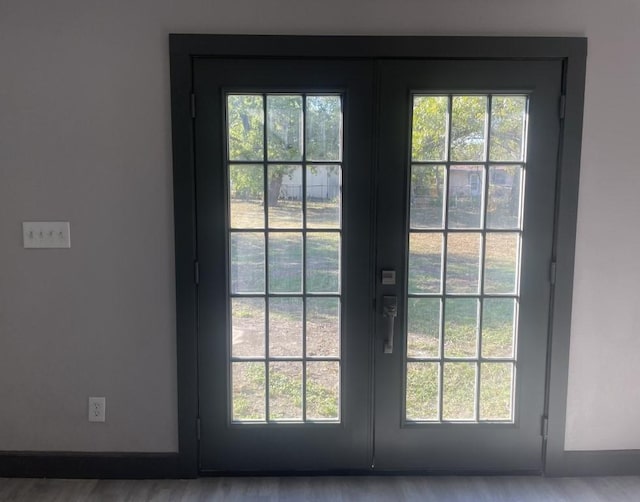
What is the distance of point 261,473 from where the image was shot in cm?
236

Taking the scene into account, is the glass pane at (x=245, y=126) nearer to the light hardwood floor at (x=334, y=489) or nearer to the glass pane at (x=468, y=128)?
the glass pane at (x=468, y=128)

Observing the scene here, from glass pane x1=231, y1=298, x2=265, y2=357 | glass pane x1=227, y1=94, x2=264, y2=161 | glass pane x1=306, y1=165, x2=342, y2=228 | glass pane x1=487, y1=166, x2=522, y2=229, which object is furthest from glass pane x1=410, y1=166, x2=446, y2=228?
glass pane x1=231, y1=298, x2=265, y2=357

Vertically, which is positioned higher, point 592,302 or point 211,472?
point 592,302

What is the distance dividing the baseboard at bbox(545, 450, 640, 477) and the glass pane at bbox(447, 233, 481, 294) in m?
0.98

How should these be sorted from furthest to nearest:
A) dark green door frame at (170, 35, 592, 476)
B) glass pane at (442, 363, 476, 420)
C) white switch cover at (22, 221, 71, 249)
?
glass pane at (442, 363, 476, 420)
white switch cover at (22, 221, 71, 249)
dark green door frame at (170, 35, 592, 476)

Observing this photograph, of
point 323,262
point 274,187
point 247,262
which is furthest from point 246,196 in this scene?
point 323,262

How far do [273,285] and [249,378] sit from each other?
0.48m

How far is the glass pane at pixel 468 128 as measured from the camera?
7.24 feet

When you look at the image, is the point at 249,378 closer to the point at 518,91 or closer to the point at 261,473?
the point at 261,473

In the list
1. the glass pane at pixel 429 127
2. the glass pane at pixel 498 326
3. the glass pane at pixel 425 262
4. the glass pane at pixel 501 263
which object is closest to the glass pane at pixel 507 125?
the glass pane at pixel 429 127

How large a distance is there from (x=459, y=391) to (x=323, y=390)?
0.67 metres

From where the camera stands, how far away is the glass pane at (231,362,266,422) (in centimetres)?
233

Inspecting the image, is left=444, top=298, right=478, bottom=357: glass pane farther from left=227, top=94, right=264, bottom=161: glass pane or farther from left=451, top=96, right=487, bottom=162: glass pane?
left=227, top=94, right=264, bottom=161: glass pane

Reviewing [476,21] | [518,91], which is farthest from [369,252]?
[476,21]
